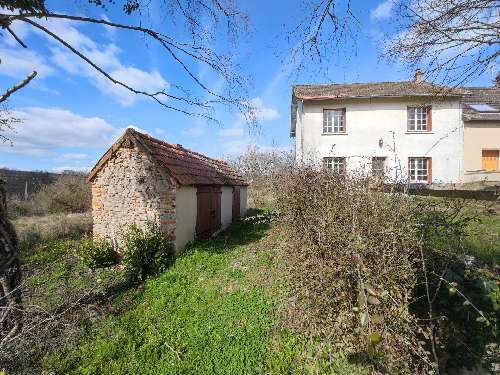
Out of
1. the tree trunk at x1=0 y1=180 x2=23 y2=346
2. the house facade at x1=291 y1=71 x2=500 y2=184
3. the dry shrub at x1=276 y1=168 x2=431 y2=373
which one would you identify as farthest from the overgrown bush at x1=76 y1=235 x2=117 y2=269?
the house facade at x1=291 y1=71 x2=500 y2=184

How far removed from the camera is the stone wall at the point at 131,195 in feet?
29.2

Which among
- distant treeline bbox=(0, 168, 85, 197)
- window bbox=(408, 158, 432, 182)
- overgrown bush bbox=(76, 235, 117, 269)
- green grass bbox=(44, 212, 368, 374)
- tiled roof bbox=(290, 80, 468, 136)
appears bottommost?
green grass bbox=(44, 212, 368, 374)

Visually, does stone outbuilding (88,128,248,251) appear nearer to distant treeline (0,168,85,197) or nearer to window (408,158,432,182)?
distant treeline (0,168,85,197)

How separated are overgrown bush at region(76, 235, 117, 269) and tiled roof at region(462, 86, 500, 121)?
2017 cm

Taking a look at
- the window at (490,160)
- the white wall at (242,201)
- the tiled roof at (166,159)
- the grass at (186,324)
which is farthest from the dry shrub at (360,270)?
the window at (490,160)

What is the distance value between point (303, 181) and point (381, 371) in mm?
4640

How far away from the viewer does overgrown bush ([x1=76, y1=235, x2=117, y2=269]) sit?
8.95 meters

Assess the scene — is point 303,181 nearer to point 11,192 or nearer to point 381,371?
point 381,371

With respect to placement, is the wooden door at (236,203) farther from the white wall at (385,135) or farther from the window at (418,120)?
the window at (418,120)

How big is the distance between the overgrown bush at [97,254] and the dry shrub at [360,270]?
5.73 meters

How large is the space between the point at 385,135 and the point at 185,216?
15.2 metres

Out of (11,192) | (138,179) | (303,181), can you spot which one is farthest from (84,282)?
(11,192)

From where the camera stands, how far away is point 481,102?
2264 centimetres

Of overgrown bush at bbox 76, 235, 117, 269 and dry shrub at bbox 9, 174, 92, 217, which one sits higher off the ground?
dry shrub at bbox 9, 174, 92, 217
